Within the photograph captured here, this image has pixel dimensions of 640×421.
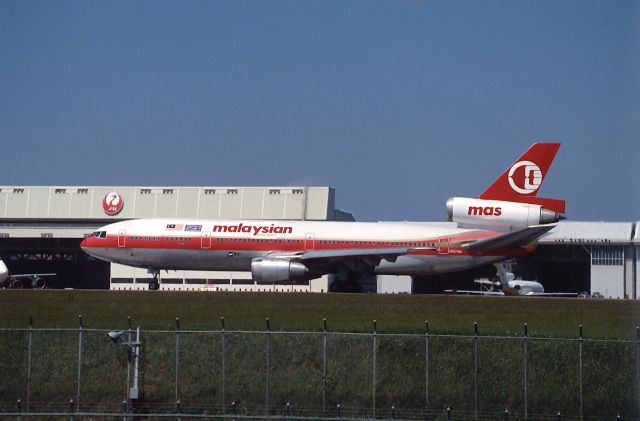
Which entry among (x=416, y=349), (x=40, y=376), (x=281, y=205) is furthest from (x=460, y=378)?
(x=281, y=205)

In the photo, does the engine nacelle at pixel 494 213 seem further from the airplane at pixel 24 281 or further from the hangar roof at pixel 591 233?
the airplane at pixel 24 281

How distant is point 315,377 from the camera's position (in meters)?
27.0

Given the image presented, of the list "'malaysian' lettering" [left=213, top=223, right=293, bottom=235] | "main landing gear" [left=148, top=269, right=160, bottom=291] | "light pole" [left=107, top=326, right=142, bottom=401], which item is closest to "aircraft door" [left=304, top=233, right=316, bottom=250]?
"'malaysian' lettering" [left=213, top=223, right=293, bottom=235]

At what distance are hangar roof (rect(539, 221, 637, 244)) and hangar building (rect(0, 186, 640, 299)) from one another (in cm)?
7

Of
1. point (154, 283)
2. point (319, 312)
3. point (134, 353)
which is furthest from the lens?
point (154, 283)

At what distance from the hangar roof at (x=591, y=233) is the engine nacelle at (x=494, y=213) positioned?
17.9 metres

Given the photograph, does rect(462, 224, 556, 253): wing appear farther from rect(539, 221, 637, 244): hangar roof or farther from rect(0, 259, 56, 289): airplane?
rect(0, 259, 56, 289): airplane

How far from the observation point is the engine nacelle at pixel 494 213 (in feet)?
194

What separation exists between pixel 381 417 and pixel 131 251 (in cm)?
3647

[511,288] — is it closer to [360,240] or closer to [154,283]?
[360,240]

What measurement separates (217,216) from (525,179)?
29153 mm

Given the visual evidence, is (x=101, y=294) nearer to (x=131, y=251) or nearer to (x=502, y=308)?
(x=131, y=251)

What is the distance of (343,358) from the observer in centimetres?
2752

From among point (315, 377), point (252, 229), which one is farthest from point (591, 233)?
point (315, 377)
